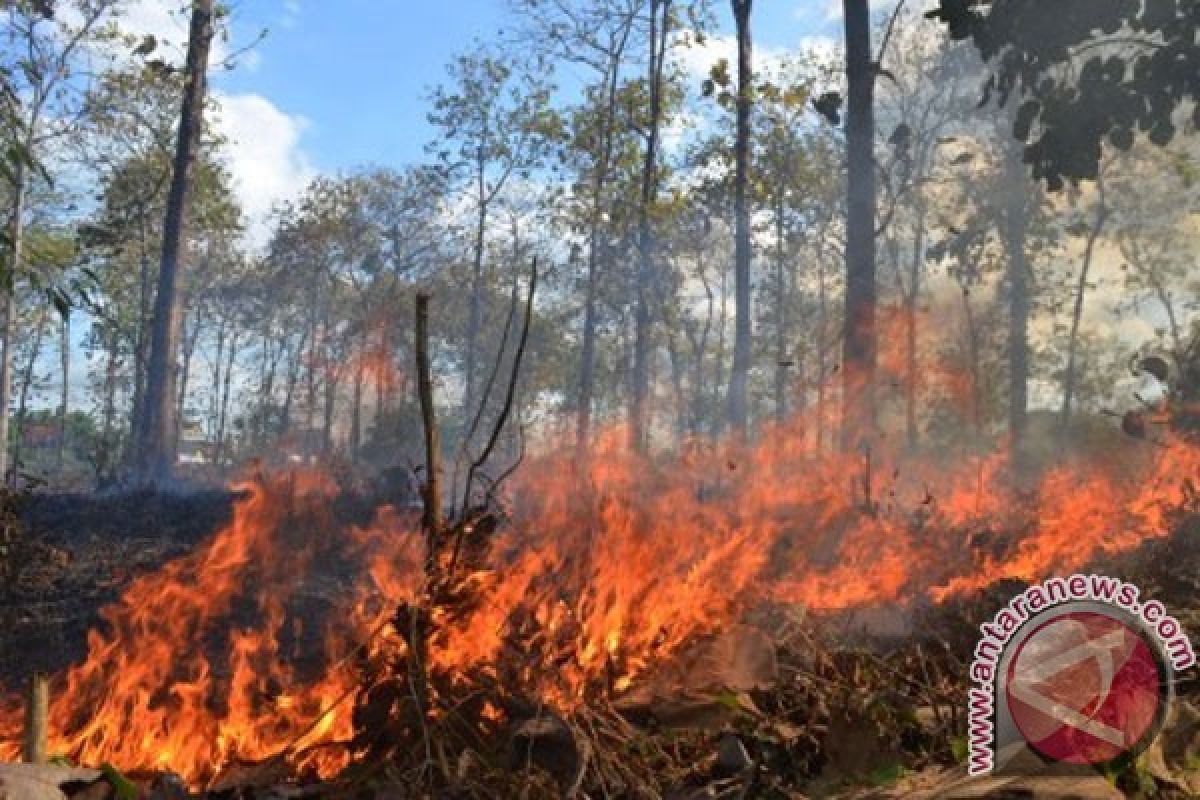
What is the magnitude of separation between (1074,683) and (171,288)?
1717cm

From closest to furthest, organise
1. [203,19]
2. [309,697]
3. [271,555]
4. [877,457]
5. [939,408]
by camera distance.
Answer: [309,697] → [271,555] → [877,457] → [203,19] → [939,408]

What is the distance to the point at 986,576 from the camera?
780cm

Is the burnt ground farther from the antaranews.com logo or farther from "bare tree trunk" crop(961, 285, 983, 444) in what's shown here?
"bare tree trunk" crop(961, 285, 983, 444)

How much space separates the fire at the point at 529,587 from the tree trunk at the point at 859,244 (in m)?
0.84

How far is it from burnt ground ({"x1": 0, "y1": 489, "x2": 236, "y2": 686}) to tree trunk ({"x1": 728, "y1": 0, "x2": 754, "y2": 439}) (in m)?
13.1

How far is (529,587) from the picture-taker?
21.7 ft

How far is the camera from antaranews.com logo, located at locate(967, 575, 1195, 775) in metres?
3.25

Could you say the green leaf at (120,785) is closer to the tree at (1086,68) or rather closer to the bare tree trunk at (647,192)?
the tree at (1086,68)

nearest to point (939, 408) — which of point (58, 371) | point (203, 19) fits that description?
point (203, 19)

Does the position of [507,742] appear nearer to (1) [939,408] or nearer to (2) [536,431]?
(1) [939,408]

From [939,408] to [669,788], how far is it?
126 feet

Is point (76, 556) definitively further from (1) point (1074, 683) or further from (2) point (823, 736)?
(1) point (1074, 683)

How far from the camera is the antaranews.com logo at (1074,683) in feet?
10.7

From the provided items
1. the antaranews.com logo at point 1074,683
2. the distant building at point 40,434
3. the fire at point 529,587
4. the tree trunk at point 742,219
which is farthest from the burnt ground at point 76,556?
the distant building at point 40,434
